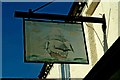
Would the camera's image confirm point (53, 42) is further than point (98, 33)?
No

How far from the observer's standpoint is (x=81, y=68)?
12625mm

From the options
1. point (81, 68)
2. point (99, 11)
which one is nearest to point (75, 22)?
point (99, 11)

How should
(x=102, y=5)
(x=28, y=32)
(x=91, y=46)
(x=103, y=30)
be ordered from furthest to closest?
1. (x=91, y=46)
2. (x=102, y=5)
3. (x=103, y=30)
4. (x=28, y=32)

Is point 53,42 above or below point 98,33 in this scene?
below

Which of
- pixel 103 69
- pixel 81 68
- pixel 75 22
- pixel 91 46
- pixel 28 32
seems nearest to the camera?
pixel 103 69

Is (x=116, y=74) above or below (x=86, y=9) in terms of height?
below

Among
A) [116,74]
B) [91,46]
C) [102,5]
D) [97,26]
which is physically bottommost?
[116,74]

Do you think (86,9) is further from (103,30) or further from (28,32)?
(28,32)

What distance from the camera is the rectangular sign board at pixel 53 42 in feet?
26.9

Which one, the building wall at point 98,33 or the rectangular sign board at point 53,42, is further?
the building wall at point 98,33

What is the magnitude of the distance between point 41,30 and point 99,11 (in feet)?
10.2

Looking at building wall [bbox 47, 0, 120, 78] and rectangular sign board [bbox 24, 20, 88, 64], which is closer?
rectangular sign board [bbox 24, 20, 88, 64]

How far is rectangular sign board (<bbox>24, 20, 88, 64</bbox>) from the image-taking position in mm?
8195

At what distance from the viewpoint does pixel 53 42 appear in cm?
852
